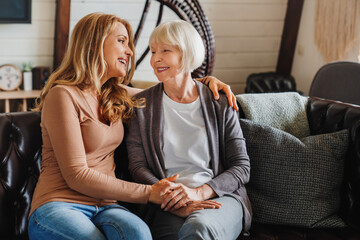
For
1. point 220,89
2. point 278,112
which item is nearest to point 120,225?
point 220,89

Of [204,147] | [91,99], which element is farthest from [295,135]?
[91,99]

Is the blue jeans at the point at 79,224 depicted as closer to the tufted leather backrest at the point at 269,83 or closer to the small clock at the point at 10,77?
the small clock at the point at 10,77

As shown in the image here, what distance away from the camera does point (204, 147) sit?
180cm

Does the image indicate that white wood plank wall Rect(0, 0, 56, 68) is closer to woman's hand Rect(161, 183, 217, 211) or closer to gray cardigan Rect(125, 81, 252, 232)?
gray cardigan Rect(125, 81, 252, 232)

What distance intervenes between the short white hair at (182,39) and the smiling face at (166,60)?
17 mm

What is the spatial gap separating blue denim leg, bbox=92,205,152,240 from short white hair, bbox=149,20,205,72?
0.65 m

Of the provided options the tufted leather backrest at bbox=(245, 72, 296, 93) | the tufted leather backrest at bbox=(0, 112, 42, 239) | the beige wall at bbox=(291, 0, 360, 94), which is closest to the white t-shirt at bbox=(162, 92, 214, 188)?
the tufted leather backrest at bbox=(0, 112, 42, 239)

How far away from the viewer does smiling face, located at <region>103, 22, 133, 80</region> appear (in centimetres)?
172

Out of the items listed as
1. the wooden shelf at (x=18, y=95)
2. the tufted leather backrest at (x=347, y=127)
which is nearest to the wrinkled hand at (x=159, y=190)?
the tufted leather backrest at (x=347, y=127)

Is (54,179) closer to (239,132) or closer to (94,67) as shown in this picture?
(94,67)

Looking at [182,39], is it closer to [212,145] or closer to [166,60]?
[166,60]

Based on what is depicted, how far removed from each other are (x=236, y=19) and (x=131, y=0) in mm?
1018

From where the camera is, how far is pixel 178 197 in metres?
1.64

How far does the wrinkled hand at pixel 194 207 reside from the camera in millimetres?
1630
